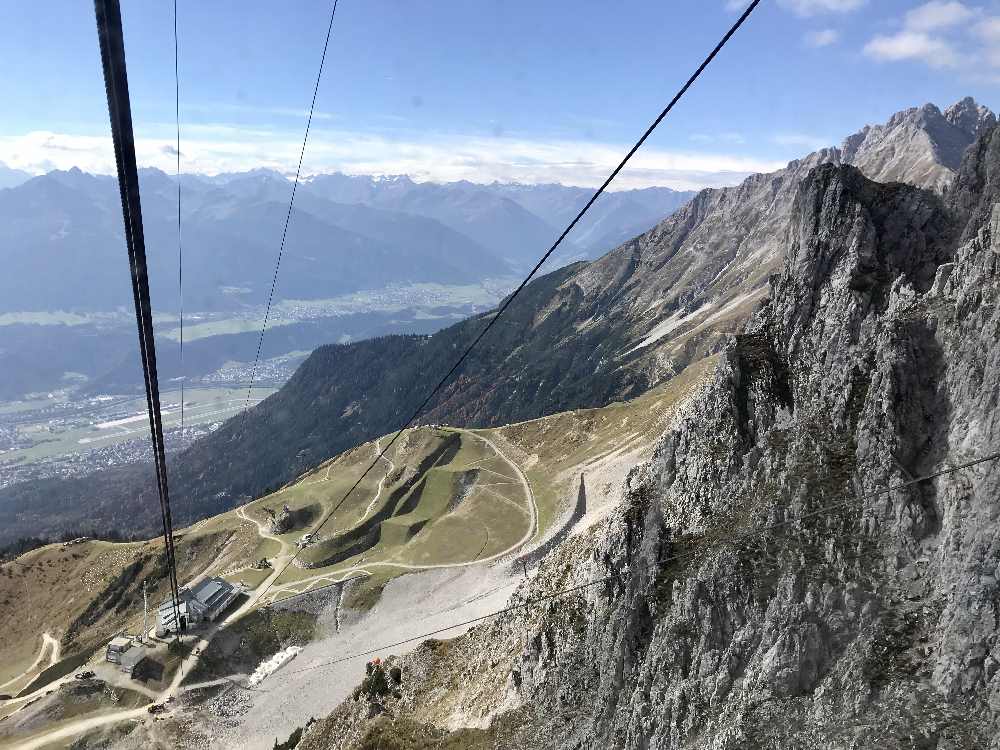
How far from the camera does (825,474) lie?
3167 centimetres

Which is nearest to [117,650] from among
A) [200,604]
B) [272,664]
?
[200,604]

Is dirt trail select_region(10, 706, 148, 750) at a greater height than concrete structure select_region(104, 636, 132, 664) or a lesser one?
lesser

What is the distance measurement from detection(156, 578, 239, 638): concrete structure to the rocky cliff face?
53.0 meters

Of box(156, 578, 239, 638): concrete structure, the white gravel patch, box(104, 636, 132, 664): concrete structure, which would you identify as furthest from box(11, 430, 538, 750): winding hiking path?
box(104, 636, 132, 664): concrete structure

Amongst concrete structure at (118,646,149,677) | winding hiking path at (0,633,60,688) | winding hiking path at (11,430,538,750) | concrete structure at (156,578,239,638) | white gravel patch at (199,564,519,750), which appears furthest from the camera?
winding hiking path at (0,633,60,688)

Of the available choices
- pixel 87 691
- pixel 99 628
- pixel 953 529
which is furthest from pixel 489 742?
pixel 99 628

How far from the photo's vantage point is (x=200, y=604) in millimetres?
83062

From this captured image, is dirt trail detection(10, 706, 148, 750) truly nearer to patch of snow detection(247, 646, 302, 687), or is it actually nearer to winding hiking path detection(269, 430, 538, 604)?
patch of snow detection(247, 646, 302, 687)

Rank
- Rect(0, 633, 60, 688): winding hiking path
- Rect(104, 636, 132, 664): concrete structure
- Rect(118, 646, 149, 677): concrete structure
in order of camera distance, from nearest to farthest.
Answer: Rect(118, 646, 149, 677): concrete structure < Rect(104, 636, 132, 664): concrete structure < Rect(0, 633, 60, 688): winding hiking path

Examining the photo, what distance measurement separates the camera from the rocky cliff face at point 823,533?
24.8m

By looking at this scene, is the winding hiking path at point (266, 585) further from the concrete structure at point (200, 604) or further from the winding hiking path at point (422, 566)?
the concrete structure at point (200, 604)

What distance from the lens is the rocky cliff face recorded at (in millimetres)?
24781

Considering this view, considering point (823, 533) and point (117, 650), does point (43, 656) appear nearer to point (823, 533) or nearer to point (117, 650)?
point (117, 650)

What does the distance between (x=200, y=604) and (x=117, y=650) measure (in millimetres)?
10509
